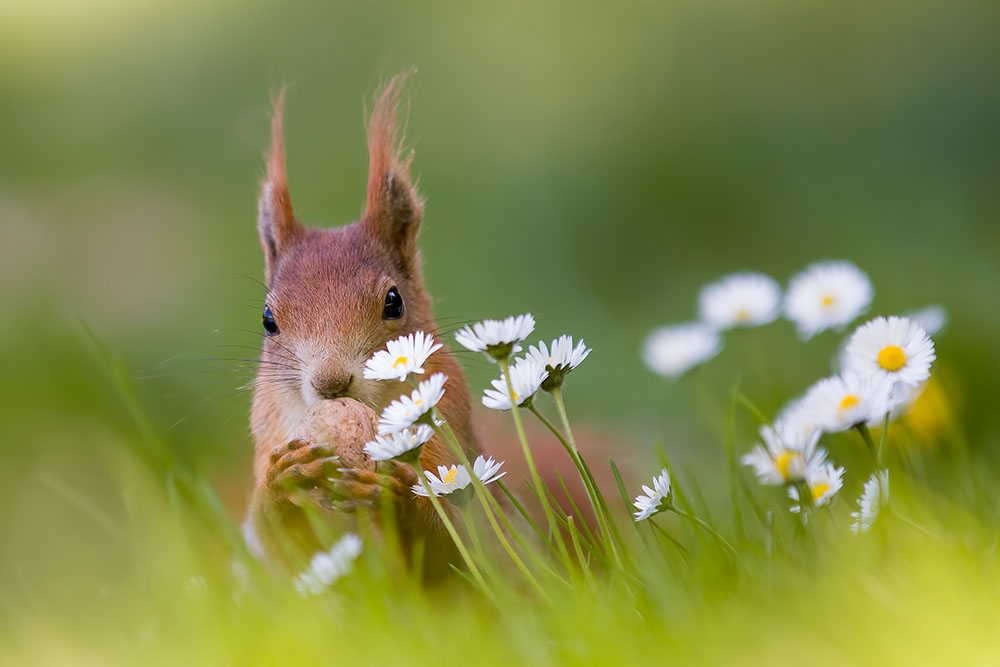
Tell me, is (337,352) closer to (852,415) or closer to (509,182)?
(852,415)

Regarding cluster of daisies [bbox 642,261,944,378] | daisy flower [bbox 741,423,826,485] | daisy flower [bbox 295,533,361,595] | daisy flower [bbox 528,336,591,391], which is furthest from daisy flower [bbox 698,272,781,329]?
daisy flower [bbox 295,533,361,595]

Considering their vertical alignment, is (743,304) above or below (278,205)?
below

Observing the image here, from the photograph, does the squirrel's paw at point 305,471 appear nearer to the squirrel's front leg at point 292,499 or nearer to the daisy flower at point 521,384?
the squirrel's front leg at point 292,499

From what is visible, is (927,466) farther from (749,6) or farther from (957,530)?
(749,6)

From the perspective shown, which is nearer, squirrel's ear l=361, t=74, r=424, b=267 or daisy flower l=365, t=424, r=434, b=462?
daisy flower l=365, t=424, r=434, b=462

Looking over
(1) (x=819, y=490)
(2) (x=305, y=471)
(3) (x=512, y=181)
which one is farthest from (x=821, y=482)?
(3) (x=512, y=181)

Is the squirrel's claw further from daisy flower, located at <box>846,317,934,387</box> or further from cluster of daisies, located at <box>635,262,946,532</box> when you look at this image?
daisy flower, located at <box>846,317,934,387</box>
